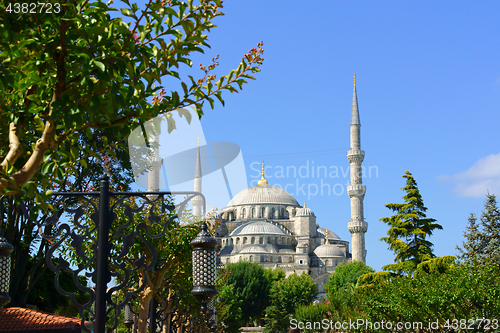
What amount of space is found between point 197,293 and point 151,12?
9.91ft

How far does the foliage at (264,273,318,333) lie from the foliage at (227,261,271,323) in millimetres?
A: 892

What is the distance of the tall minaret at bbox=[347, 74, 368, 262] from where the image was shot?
188 feet

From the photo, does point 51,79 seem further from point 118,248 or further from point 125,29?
point 118,248

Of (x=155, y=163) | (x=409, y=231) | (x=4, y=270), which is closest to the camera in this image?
(x=4, y=270)

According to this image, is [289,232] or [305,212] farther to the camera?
[289,232]

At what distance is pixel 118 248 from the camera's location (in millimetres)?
11023

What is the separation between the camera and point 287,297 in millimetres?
47719

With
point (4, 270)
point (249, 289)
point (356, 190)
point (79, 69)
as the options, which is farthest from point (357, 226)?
point (79, 69)

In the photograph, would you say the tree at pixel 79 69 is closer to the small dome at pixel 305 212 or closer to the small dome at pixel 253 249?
the small dome at pixel 253 249

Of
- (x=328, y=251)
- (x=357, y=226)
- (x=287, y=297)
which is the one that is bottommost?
(x=287, y=297)

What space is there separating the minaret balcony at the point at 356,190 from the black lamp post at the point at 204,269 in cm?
5290

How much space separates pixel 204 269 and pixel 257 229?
6416cm

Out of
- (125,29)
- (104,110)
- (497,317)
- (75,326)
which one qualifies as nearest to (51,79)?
(104,110)

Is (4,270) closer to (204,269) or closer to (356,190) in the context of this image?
(204,269)
